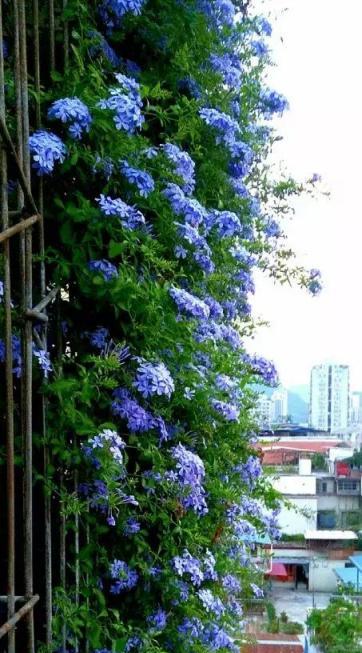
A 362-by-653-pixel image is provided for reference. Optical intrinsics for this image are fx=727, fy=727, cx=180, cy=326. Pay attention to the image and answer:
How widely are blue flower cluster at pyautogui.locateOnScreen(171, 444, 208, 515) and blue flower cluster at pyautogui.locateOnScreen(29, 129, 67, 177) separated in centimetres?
50

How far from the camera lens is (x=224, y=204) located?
157 centimetres

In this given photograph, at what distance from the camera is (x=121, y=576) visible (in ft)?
3.68

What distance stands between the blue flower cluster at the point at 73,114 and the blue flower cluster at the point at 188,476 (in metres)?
0.53

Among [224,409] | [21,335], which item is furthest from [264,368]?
[21,335]

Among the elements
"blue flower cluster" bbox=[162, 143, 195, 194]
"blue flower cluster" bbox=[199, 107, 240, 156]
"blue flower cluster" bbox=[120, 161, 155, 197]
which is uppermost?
"blue flower cluster" bbox=[199, 107, 240, 156]

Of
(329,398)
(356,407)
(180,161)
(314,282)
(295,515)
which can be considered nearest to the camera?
(180,161)

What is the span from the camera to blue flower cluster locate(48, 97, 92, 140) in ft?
3.41

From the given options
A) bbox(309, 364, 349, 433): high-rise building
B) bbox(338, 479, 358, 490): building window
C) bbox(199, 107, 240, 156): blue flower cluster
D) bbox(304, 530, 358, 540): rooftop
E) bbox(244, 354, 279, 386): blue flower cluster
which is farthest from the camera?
bbox(338, 479, 358, 490): building window

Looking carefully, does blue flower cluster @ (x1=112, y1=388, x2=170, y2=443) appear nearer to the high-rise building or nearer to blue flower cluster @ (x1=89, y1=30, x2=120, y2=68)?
blue flower cluster @ (x1=89, y1=30, x2=120, y2=68)

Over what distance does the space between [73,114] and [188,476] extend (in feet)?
1.93

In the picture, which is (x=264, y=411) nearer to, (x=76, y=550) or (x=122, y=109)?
(x=76, y=550)

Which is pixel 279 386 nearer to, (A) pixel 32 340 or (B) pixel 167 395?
(B) pixel 167 395

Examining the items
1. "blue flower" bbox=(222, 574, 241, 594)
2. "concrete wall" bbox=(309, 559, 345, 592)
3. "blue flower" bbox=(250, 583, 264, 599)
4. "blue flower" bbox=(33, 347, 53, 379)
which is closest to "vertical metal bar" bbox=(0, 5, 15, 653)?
"blue flower" bbox=(33, 347, 53, 379)

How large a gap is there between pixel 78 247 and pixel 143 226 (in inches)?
5.2
